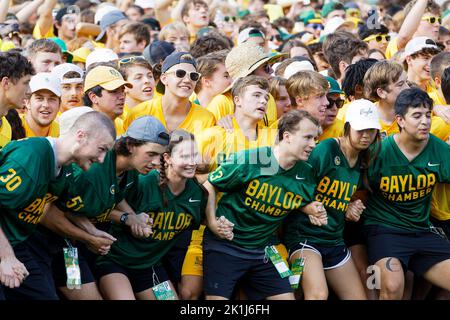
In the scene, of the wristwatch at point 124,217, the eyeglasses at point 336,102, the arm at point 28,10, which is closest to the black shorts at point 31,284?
the wristwatch at point 124,217

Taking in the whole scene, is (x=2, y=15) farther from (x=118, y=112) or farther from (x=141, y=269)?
(x=141, y=269)

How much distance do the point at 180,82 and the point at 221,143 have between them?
89 cm

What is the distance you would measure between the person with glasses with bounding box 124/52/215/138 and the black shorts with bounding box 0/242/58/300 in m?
1.78

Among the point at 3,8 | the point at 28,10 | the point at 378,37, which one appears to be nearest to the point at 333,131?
the point at 378,37

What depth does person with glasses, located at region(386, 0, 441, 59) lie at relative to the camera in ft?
31.3

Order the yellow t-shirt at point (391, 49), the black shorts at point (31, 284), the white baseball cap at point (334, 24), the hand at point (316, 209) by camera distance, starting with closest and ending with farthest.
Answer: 1. the black shorts at point (31, 284)
2. the hand at point (316, 209)
3. the yellow t-shirt at point (391, 49)
4. the white baseball cap at point (334, 24)

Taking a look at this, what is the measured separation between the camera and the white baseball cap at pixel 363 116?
6.46 metres

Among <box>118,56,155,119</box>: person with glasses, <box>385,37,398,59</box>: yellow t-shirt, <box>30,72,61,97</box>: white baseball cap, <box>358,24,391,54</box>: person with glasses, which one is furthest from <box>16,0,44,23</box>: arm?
<box>30,72,61,97</box>: white baseball cap

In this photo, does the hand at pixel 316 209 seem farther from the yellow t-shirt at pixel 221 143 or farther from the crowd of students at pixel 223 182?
the yellow t-shirt at pixel 221 143

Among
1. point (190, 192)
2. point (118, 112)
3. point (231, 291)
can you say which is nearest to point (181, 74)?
point (118, 112)

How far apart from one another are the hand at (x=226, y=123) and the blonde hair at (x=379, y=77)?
1.40 metres

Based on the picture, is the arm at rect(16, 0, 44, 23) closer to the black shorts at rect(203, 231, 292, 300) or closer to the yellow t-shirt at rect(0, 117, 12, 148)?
the yellow t-shirt at rect(0, 117, 12, 148)

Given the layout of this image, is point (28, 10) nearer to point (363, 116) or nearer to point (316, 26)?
point (316, 26)
